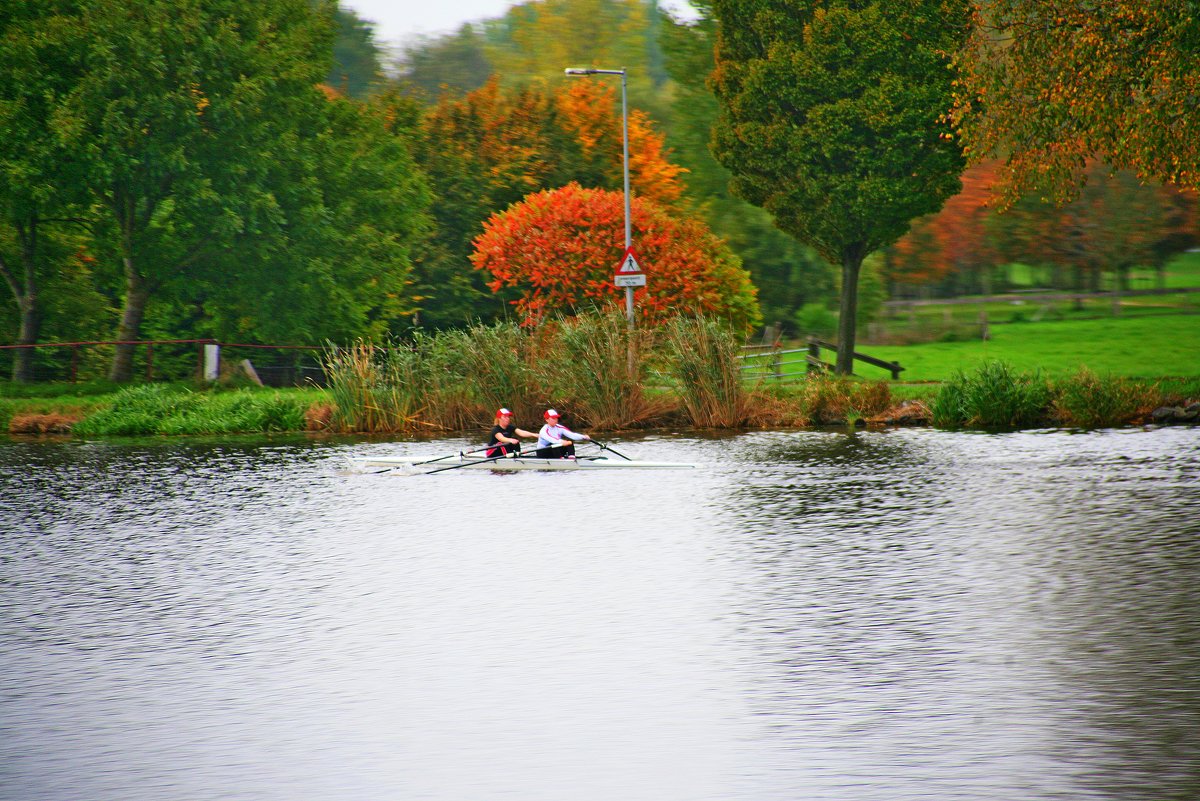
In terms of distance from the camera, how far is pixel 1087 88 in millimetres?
25609

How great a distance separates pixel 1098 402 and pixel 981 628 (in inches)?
684

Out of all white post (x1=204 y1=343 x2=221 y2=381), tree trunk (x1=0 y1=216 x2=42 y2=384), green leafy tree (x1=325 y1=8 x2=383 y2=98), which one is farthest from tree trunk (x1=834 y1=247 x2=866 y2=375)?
green leafy tree (x1=325 y1=8 x2=383 y2=98)

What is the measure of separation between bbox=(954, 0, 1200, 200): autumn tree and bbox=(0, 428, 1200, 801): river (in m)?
9.68

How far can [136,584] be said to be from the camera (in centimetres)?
1201

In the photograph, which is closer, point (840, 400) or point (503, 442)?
point (503, 442)

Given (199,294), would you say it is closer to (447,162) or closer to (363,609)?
(447,162)

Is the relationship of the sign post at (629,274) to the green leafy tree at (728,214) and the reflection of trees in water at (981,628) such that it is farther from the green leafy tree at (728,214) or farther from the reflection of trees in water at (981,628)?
the green leafy tree at (728,214)

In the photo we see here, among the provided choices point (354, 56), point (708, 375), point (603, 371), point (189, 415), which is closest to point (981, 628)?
point (708, 375)

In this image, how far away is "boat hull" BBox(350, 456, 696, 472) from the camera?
20.1 metres

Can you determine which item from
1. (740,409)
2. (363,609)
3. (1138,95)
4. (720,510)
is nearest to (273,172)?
(740,409)

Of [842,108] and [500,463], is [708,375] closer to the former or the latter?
[500,463]

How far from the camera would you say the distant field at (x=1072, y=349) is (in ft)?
158

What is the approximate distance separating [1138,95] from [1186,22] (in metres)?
5.29

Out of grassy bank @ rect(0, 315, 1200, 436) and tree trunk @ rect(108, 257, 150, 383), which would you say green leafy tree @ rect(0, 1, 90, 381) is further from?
grassy bank @ rect(0, 315, 1200, 436)
